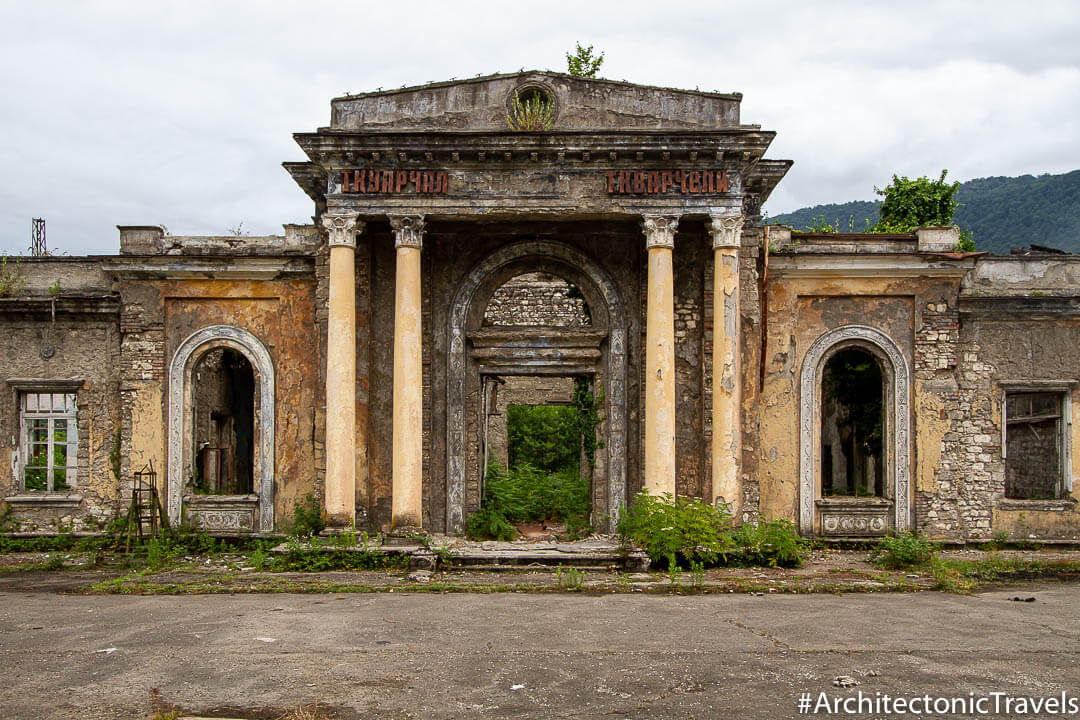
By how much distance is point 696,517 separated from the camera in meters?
12.2

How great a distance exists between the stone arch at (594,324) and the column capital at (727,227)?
6.71 ft

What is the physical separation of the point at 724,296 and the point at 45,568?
10287mm

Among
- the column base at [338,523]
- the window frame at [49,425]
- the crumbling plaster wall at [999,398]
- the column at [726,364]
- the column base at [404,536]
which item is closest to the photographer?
the column base at [404,536]

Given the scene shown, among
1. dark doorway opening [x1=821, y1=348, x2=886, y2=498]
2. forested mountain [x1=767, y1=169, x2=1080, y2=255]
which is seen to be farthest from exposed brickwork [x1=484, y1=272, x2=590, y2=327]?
forested mountain [x1=767, y1=169, x2=1080, y2=255]

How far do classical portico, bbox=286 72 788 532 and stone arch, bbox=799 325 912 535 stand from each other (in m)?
1.60

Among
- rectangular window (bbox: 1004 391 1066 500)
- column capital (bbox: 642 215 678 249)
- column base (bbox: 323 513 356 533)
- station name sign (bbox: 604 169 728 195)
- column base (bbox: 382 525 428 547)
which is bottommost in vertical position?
column base (bbox: 382 525 428 547)

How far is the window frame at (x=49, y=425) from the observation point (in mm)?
14695

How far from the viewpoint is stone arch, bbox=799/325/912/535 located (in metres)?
14.1

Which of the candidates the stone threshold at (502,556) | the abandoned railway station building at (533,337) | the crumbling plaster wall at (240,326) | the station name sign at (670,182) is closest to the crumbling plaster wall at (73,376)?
the abandoned railway station building at (533,337)

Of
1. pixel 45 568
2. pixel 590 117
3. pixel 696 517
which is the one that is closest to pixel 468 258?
pixel 590 117

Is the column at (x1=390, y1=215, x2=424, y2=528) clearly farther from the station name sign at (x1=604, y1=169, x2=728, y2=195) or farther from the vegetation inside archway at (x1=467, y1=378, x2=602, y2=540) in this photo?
the station name sign at (x1=604, y1=169, x2=728, y2=195)

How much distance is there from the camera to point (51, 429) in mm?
14789

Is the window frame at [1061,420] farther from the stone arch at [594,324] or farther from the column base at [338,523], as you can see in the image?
the column base at [338,523]

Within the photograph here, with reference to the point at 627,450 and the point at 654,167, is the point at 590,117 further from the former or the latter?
the point at 627,450
